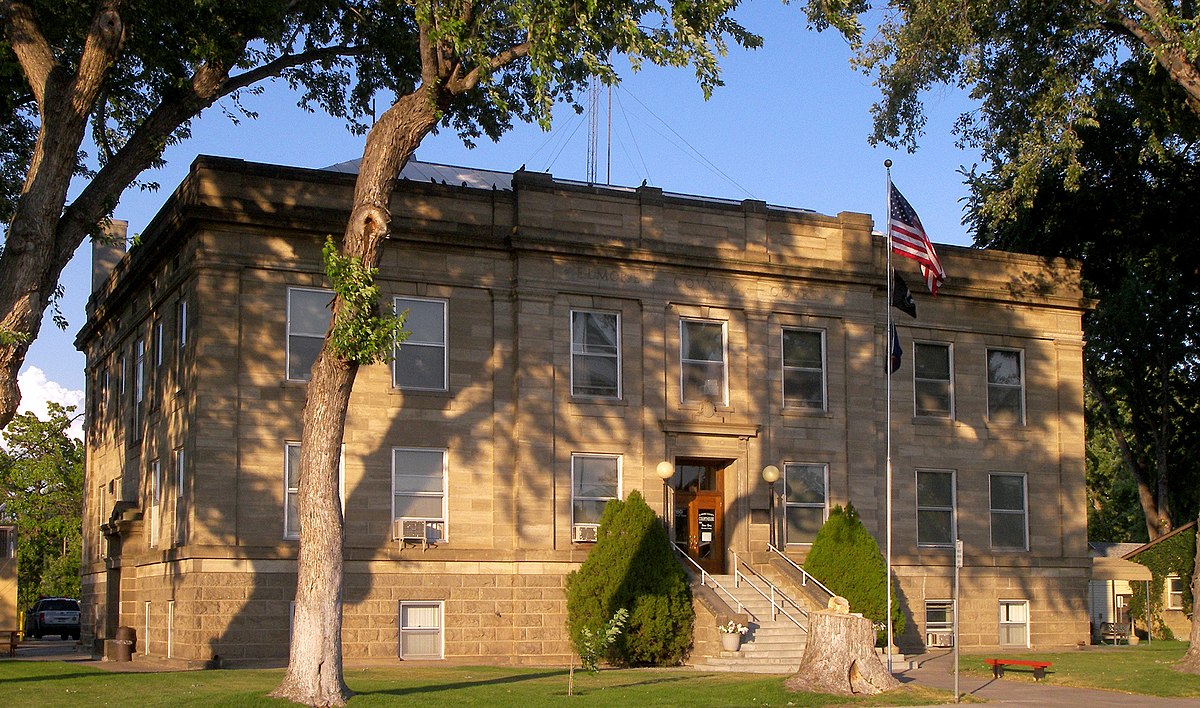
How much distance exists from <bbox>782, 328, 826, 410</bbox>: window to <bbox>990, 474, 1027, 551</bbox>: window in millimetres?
5372

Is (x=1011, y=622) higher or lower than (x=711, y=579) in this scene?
lower

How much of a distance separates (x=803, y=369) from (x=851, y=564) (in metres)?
4.77

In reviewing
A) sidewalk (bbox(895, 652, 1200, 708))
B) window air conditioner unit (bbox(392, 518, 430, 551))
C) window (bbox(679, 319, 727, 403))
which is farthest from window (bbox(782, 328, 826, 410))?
window air conditioner unit (bbox(392, 518, 430, 551))

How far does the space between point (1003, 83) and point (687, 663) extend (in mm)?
13541

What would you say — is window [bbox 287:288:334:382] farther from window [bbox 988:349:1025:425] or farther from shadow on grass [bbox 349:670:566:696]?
window [bbox 988:349:1025:425]

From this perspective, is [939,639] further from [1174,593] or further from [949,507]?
[1174,593]

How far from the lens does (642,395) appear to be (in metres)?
29.2

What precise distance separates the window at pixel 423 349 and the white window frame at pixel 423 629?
4281mm

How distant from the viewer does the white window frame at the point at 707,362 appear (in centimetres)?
2972

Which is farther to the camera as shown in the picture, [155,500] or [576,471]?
[155,500]

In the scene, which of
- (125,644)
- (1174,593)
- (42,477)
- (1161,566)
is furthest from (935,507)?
(42,477)

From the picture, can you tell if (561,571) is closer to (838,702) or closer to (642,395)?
(642,395)

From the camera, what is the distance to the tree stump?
20031mm

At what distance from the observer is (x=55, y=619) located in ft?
177
